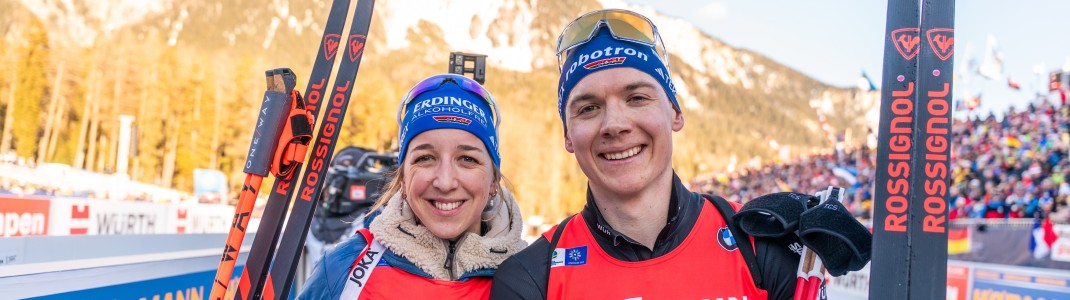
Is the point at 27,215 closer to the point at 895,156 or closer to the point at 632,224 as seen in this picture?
the point at 632,224

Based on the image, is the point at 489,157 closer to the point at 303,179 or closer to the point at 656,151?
the point at 656,151

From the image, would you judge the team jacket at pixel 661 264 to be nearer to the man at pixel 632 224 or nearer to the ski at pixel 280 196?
the man at pixel 632 224

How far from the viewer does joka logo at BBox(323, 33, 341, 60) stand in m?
3.78

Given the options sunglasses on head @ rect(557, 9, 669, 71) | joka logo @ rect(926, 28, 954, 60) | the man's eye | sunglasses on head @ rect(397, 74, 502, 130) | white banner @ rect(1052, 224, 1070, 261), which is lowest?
white banner @ rect(1052, 224, 1070, 261)

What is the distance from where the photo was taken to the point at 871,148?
36.4 metres

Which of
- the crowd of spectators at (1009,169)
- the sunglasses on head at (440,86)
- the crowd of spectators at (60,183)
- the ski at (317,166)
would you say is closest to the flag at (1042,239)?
the crowd of spectators at (1009,169)

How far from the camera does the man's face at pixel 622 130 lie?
2.30 m

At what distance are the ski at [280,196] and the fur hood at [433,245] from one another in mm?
820

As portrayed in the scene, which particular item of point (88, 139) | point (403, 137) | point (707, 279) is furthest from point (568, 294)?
point (88, 139)

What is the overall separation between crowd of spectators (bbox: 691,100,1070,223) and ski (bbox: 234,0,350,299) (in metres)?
9.20

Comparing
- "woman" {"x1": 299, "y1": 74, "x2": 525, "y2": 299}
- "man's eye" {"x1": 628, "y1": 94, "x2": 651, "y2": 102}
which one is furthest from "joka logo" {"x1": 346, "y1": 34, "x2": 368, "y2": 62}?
"man's eye" {"x1": 628, "y1": 94, "x2": 651, "y2": 102}

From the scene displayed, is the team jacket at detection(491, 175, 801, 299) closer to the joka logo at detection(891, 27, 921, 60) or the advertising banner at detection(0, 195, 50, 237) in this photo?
the joka logo at detection(891, 27, 921, 60)

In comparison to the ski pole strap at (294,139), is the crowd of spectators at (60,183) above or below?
below

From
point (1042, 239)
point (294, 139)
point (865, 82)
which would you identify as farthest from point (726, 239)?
point (865, 82)
